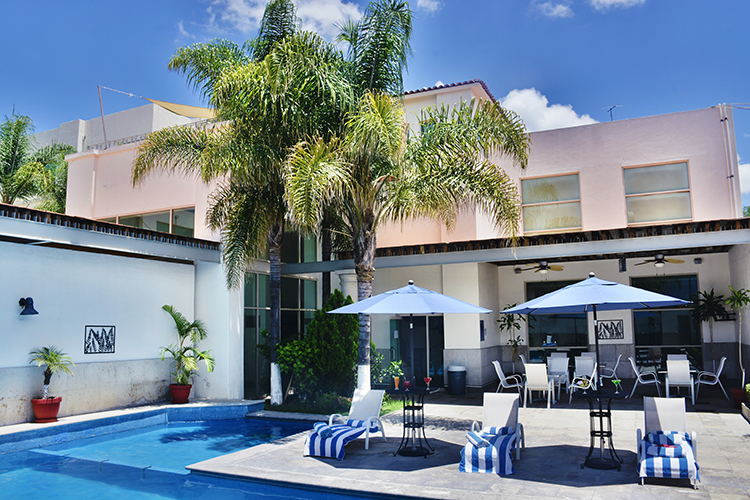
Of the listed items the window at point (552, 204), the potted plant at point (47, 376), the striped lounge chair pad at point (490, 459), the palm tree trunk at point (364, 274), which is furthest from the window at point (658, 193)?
the potted plant at point (47, 376)

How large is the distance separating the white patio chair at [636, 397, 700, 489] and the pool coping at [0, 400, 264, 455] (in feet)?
29.3

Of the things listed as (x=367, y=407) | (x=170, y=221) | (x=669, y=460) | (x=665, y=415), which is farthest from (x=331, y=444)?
(x=170, y=221)

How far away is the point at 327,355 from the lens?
41.8ft

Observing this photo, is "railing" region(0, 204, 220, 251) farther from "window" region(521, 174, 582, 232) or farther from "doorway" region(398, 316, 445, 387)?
"window" region(521, 174, 582, 232)

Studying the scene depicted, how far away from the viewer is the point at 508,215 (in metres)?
10.7

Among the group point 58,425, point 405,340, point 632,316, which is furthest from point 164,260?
point 632,316

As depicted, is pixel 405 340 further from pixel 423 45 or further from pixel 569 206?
pixel 423 45

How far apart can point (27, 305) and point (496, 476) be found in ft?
31.2

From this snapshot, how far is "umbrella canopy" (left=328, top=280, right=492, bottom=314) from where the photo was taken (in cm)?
774

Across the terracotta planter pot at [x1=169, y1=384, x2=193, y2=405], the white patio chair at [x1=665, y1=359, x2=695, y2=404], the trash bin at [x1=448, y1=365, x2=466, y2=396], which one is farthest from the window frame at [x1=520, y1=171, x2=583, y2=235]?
the terracotta planter pot at [x1=169, y1=384, x2=193, y2=405]

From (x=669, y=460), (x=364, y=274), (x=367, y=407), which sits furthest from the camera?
(x=364, y=274)

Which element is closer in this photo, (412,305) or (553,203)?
(412,305)

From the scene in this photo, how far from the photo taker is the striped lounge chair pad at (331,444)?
25.7 feet

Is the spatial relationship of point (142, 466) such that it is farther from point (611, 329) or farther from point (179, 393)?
point (611, 329)
